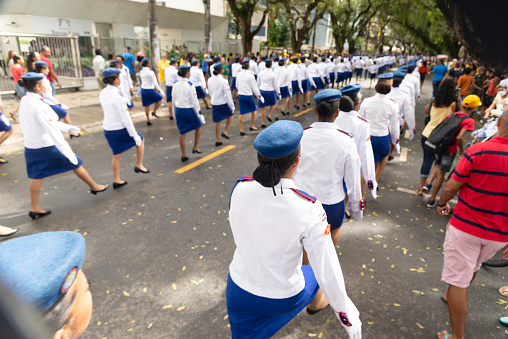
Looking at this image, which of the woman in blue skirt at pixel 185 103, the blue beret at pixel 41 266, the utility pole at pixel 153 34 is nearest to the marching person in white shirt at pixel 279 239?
the blue beret at pixel 41 266

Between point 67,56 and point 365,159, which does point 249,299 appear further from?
point 67,56

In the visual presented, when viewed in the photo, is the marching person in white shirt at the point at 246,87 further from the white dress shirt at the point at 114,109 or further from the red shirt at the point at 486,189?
the red shirt at the point at 486,189

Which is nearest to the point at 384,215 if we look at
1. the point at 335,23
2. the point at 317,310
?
the point at 317,310

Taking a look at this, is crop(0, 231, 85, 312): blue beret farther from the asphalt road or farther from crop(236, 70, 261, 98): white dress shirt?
crop(236, 70, 261, 98): white dress shirt

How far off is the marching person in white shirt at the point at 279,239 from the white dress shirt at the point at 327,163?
1.00m

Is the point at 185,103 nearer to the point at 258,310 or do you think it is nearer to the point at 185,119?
the point at 185,119

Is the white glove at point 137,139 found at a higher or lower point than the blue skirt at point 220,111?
lower

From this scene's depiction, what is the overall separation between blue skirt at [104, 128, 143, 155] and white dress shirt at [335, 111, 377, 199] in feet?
11.8

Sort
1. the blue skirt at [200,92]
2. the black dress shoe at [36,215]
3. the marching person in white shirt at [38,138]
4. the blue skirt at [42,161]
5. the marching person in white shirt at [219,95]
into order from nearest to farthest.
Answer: the marching person in white shirt at [38,138] < the blue skirt at [42,161] < the black dress shoe at [36,215] < the marching person in white shirt at [219,95] < the blue skirt at [200,92]

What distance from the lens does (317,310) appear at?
10.1ft

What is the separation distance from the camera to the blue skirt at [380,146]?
16.3ft

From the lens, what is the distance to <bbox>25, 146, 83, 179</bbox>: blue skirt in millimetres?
4398

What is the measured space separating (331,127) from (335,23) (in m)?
37.4

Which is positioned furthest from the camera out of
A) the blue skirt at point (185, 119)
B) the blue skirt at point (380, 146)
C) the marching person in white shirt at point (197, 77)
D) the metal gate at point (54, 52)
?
the metal gate at point (54, 52)
